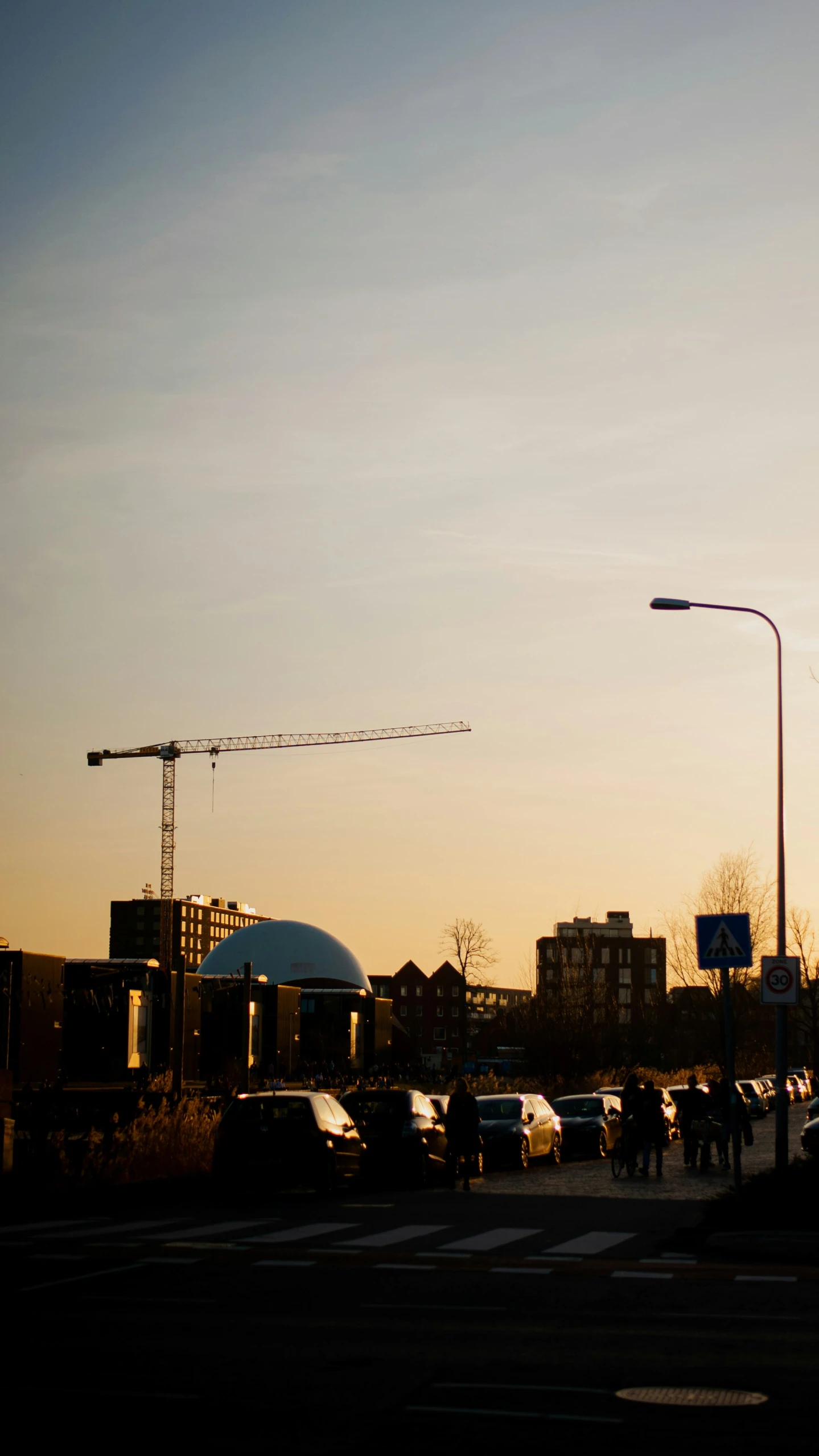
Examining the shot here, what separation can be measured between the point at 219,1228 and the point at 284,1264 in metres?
3.39

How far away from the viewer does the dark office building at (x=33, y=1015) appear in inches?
1507

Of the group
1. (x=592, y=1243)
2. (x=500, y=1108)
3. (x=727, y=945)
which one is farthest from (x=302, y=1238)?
(x=500, y=1108)

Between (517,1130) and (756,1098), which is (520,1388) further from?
(756,1098)

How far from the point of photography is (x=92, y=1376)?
7.74 m

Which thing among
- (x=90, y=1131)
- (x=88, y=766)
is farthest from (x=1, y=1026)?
(x=88, y=766)

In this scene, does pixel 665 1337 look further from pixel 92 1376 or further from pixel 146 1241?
pixel 146 1241

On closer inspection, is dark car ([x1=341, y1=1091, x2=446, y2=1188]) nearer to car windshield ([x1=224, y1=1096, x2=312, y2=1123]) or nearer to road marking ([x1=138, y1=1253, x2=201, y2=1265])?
car windshield ([x1=224, y1=1096, x2=312, y2=1123])

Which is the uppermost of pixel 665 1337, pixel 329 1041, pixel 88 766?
pixel 88 766

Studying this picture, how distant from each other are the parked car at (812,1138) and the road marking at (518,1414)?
19174 millimetres

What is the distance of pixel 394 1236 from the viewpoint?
50.5 ft

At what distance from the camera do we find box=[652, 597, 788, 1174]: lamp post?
20.2m

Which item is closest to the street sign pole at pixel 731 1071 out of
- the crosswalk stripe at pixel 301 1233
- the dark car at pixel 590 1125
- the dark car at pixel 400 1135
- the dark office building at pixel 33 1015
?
the crosswalk stripe at pixel 301 1233

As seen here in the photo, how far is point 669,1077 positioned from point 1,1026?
94.6 ft

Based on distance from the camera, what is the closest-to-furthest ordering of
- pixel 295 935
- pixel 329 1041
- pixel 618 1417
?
pixel 618 1417 < pixel 329 1041 < pixel 295 935
